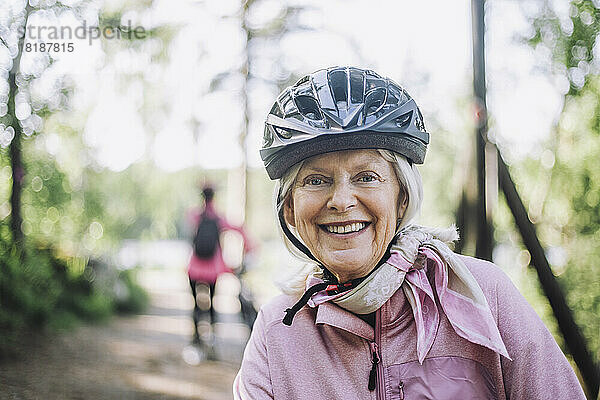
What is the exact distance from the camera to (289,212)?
1.70m

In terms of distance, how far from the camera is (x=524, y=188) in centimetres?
622

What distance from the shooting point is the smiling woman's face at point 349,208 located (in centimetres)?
154

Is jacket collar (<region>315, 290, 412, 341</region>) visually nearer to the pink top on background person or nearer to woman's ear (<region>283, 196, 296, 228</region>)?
woman's ear (<region>283, 196, 296, 228</region>)

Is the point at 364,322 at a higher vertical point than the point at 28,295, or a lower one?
higher

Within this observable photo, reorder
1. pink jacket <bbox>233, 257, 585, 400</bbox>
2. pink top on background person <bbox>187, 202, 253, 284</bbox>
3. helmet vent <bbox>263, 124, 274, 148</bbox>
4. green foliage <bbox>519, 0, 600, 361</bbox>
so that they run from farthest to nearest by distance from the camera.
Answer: pink top on background person <bbox>187, 202, 253, 284</bbox>, green foliage <bbox>519, 0, 600, 361</bbox>, helmet vent <bbox>263, 124, 274, 148</bbox>, pink jacket <bbox>233, 257, 585, 400</bbox>

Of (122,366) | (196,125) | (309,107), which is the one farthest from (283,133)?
(196,125)

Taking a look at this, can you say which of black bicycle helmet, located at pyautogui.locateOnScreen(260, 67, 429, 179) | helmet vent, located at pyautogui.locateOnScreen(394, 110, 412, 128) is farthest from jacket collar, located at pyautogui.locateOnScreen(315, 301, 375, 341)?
helmet vent, located at pyautogui.locateOnScreen(394, 110, 412, 128)

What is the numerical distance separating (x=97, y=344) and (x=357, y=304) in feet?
23.7

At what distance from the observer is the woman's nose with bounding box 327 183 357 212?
151 cm

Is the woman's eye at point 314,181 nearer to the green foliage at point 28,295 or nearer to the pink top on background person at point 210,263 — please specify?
the green foliage at point 28,295

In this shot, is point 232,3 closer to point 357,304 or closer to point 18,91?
point 18,91

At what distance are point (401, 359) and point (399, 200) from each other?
44cm

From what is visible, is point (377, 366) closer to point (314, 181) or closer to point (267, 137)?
point (314, 181)

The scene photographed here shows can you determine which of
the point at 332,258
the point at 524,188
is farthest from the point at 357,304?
the point at 524,188
